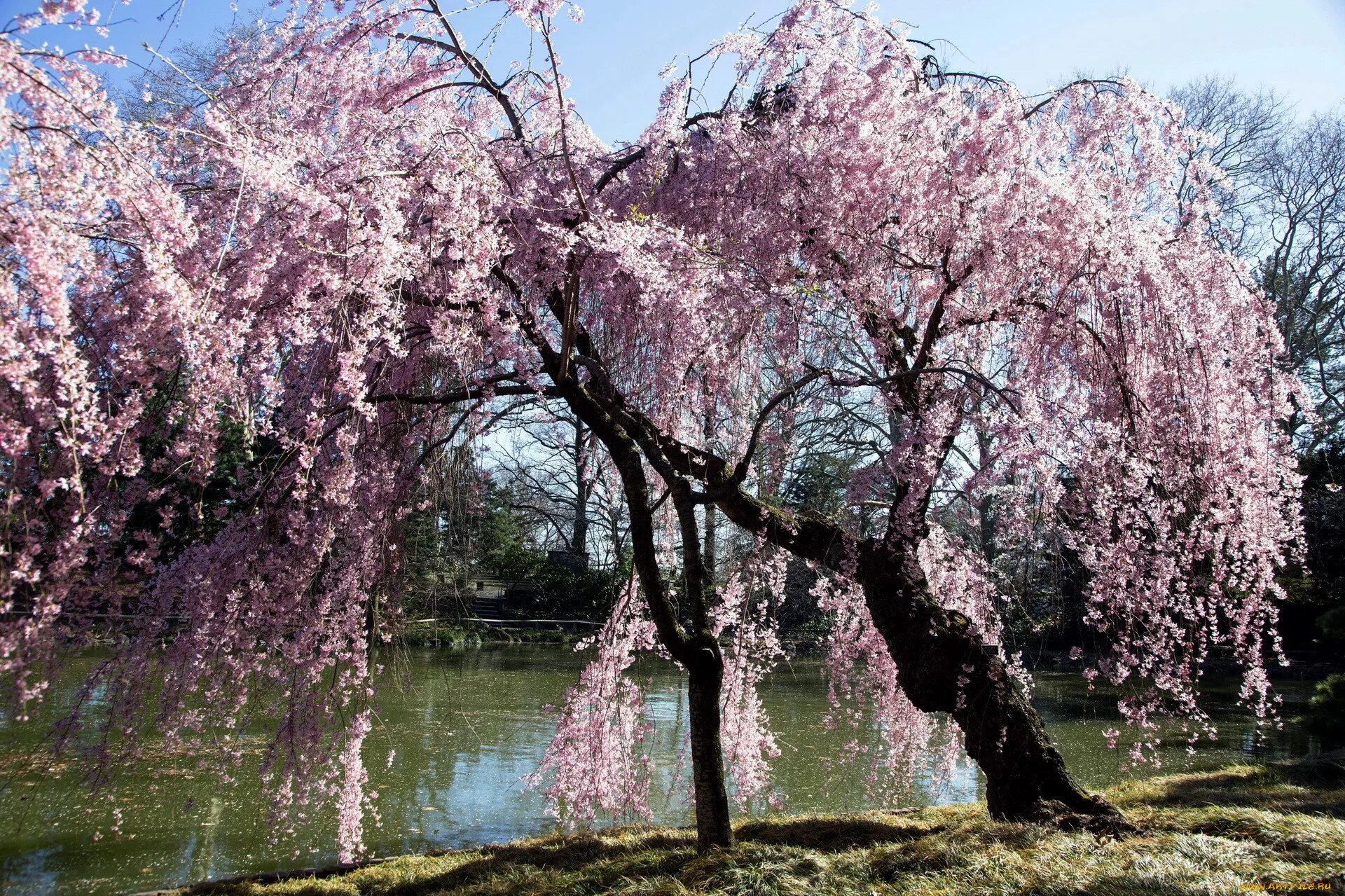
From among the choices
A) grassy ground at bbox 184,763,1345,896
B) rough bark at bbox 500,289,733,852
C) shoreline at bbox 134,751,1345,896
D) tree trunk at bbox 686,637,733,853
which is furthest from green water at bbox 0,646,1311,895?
tree trunk at bbox 686,637,733,853

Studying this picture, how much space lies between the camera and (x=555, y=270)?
4.03 meters

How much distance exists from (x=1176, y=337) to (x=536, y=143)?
134 inches

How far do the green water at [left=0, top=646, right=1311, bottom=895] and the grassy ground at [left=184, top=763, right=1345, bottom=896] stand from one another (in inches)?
39.7

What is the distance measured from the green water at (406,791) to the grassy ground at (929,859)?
101 centimetres

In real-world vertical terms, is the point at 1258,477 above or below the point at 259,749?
above

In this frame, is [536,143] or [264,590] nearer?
[264,590]

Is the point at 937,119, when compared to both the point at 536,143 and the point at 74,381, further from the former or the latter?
the point at 74,381

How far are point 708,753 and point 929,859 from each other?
1.04 m

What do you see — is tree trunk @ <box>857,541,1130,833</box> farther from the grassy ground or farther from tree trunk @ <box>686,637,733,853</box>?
tree trunk @ <box>686,637,733,853</box>

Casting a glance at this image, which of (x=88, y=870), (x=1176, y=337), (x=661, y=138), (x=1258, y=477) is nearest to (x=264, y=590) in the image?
(x=88, y=870)

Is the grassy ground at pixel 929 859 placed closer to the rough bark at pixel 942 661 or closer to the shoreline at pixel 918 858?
the shoreline at pixel 918 858

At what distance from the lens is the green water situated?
4.87 metres

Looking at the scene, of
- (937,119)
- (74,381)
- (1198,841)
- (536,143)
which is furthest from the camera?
(536,143)

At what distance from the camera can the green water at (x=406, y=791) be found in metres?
4.87
